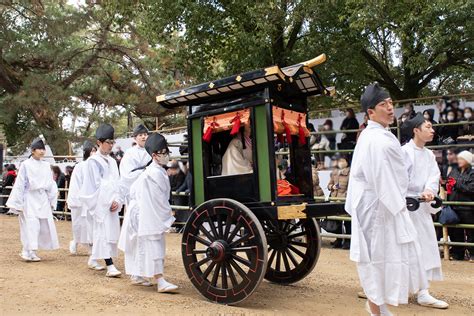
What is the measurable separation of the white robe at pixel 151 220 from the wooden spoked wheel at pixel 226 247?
421mm

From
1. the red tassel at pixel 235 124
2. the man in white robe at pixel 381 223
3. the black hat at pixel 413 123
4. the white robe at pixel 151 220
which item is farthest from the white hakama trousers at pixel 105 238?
the black hat at pixel 413 123

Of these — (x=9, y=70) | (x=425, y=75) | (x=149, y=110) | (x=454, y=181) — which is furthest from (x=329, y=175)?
(x=9, y=70)

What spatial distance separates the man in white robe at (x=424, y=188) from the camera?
4992mm

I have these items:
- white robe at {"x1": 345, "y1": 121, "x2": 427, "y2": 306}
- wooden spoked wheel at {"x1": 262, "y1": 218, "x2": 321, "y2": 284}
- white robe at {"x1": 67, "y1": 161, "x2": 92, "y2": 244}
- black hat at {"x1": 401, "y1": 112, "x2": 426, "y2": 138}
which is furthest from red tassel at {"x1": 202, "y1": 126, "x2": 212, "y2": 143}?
white robe at {"x1": 67, "y1": 161, "x2": 92, "y2": 244}

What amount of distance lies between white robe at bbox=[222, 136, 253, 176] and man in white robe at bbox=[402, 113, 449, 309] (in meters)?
1.65

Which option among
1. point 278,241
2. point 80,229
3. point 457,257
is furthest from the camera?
point 80,229

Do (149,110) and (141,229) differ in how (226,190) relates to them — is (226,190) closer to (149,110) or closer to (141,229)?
(141,229)

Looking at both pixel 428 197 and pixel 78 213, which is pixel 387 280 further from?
pixel 78 213

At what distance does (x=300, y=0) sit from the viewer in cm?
1046

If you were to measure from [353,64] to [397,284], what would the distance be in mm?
9622

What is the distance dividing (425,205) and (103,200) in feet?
12.8

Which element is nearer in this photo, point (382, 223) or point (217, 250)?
point (382, 223)

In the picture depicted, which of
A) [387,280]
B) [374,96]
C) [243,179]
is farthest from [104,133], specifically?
[387,280]

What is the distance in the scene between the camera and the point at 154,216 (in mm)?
5340
